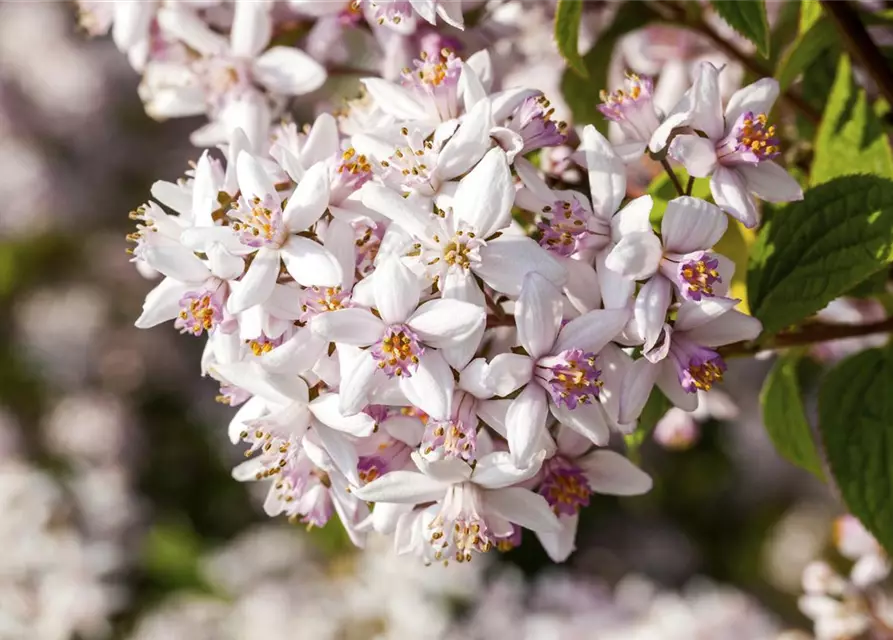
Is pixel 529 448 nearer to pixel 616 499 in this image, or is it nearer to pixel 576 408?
pixel 576 408

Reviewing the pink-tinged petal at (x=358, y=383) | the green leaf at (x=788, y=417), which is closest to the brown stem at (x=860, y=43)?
the green leaf at (x=788, y=417)

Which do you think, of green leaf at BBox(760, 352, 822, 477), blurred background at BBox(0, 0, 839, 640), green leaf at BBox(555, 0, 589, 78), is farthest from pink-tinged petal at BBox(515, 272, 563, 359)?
blurred background at BBox(0, 0, 839, 640)

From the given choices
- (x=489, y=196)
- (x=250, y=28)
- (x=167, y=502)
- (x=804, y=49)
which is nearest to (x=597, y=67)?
(x=804, y=49)

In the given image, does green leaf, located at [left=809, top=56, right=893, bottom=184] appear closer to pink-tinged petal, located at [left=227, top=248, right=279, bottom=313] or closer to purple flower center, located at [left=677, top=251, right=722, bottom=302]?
purple flower center, located at [left=677, top=251, right=722, bottom=302]

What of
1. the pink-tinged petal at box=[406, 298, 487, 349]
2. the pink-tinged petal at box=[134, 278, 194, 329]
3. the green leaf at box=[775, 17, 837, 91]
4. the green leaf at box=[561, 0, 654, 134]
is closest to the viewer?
the pink-tinged petal at box=[406, 298, 487, 349]

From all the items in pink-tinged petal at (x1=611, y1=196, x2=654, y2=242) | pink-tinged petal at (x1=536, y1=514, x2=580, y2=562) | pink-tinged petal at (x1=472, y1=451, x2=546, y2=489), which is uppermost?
pink-tinged petal at (x1=611, y1=196, x2=654, y2=242)
